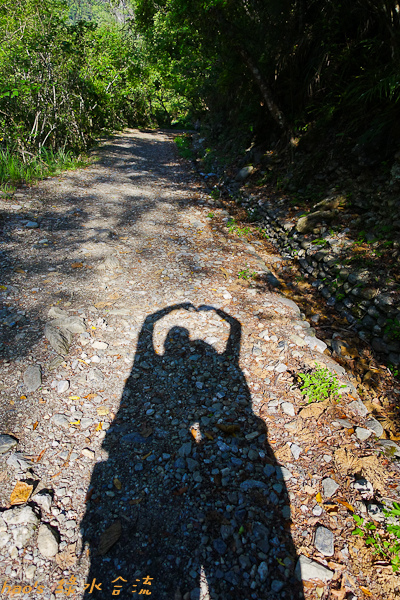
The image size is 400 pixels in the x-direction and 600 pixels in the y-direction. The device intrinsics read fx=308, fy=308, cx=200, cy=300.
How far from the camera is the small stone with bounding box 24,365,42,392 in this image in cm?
246

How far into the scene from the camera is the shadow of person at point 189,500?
1601 millimetres

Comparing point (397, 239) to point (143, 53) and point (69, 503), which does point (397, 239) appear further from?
point (143, 53)

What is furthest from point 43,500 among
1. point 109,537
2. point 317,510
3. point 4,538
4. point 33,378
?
point 317,510

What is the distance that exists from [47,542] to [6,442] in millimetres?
729

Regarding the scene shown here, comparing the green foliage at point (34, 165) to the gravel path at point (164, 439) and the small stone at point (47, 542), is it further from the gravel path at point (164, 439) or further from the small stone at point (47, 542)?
the small stone at point (47, 542)

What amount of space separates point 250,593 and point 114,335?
2.20 meters

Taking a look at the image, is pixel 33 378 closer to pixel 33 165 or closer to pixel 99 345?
pixel 99 345

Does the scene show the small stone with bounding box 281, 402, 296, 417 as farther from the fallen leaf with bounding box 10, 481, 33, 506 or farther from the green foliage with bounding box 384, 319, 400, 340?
the fallen leaf with bounding box 10, 481, 33, 506

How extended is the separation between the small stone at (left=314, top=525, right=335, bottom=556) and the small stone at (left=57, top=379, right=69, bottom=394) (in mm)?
2006

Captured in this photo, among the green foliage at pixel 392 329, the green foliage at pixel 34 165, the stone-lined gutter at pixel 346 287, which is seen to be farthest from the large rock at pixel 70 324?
the green foliage at pixel 34 165

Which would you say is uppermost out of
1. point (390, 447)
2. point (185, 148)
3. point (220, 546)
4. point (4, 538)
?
point (185, 148)

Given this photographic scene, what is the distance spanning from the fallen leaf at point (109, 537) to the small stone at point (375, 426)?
1.93 meters

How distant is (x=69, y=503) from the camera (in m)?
1.84

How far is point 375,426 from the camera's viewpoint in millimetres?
2426
